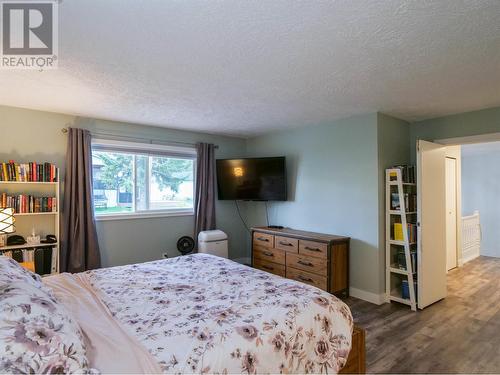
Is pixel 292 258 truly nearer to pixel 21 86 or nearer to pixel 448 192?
pixel 448 192

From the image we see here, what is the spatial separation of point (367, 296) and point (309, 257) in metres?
0.85

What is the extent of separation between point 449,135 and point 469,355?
8.39ft

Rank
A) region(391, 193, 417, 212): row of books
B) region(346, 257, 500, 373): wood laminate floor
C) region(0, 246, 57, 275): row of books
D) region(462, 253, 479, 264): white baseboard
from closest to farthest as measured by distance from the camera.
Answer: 1. region(346, 257, 500, 373): wood laminate floor
2. region(0, 246, 57, 275): row of books
3. region(391, 193, 417, 212): row of books
4. region(462, 253, 479, 264): white baseboard

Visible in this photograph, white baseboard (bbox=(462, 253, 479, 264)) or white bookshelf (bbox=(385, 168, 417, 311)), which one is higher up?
white bookshelf (bbox=(385, 168, 417, 311))

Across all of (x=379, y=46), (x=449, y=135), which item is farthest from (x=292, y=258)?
(x=379, y=46)

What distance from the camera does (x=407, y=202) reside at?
3.57m

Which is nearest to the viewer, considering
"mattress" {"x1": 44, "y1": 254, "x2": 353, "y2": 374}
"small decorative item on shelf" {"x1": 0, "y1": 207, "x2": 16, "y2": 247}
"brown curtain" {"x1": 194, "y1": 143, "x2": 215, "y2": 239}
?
"mattress" {"x1": 44, "y1": 254, "x2": 353, "y2": 374}

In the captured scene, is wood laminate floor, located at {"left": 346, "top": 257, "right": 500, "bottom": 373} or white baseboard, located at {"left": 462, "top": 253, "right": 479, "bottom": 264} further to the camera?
white baseboard, located at {"left": 462, "top": 253, "right": 479, "bottom": 264}

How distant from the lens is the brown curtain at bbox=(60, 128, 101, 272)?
12.1 ft

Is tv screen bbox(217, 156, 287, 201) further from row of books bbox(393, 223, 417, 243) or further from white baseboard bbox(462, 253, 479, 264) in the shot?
white baseboard bbox(462, 253, 479, 264)

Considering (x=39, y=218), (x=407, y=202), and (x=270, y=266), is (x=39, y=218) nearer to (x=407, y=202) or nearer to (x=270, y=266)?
(x=270, y=266)

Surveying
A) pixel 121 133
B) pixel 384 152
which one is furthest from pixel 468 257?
pixel 121 133

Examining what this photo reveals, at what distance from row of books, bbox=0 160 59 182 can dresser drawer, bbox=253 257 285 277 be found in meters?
2.93

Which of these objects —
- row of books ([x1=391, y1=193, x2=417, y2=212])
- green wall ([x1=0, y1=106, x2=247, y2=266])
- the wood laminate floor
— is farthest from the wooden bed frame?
green wall ([x1=0, y1=106, x2=247, y2=266])
